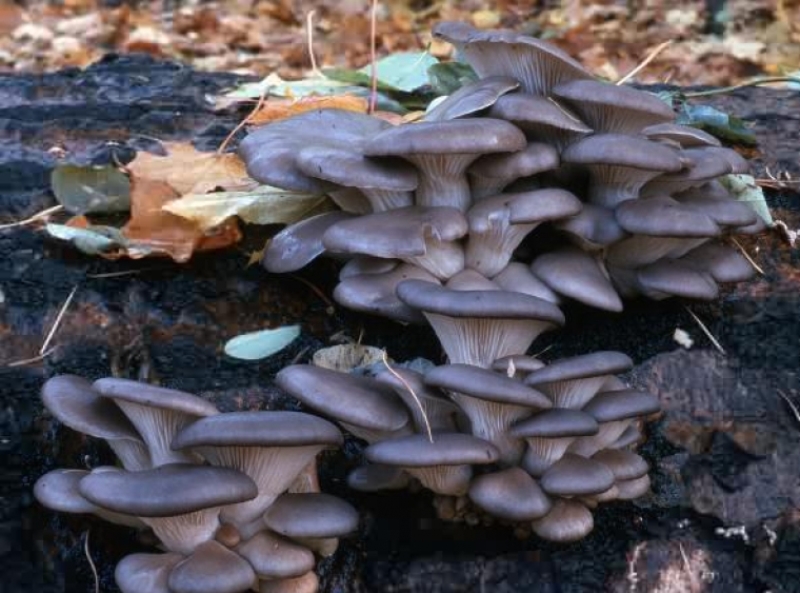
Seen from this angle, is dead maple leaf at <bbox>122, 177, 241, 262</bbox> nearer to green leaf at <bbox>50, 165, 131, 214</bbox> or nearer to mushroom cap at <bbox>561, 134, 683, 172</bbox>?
green leaf at <bbox>50, 165, 131, 214</bbox>

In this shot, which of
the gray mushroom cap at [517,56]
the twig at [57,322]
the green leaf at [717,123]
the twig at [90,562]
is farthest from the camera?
the green leaf at [717,123]

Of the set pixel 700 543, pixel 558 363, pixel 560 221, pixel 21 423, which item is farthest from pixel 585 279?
pixel 21 423

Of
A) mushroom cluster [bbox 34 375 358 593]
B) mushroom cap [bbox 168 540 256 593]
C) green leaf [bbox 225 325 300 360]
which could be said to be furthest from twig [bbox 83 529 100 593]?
green leaf [bbox 225 325 300 360]

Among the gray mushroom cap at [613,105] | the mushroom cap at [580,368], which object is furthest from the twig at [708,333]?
the mushroom cap at [580,368]

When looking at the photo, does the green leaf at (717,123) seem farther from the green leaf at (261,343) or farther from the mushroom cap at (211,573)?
the mushroom cap at (211,573)

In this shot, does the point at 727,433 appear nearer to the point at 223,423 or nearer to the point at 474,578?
the point at 474,578
